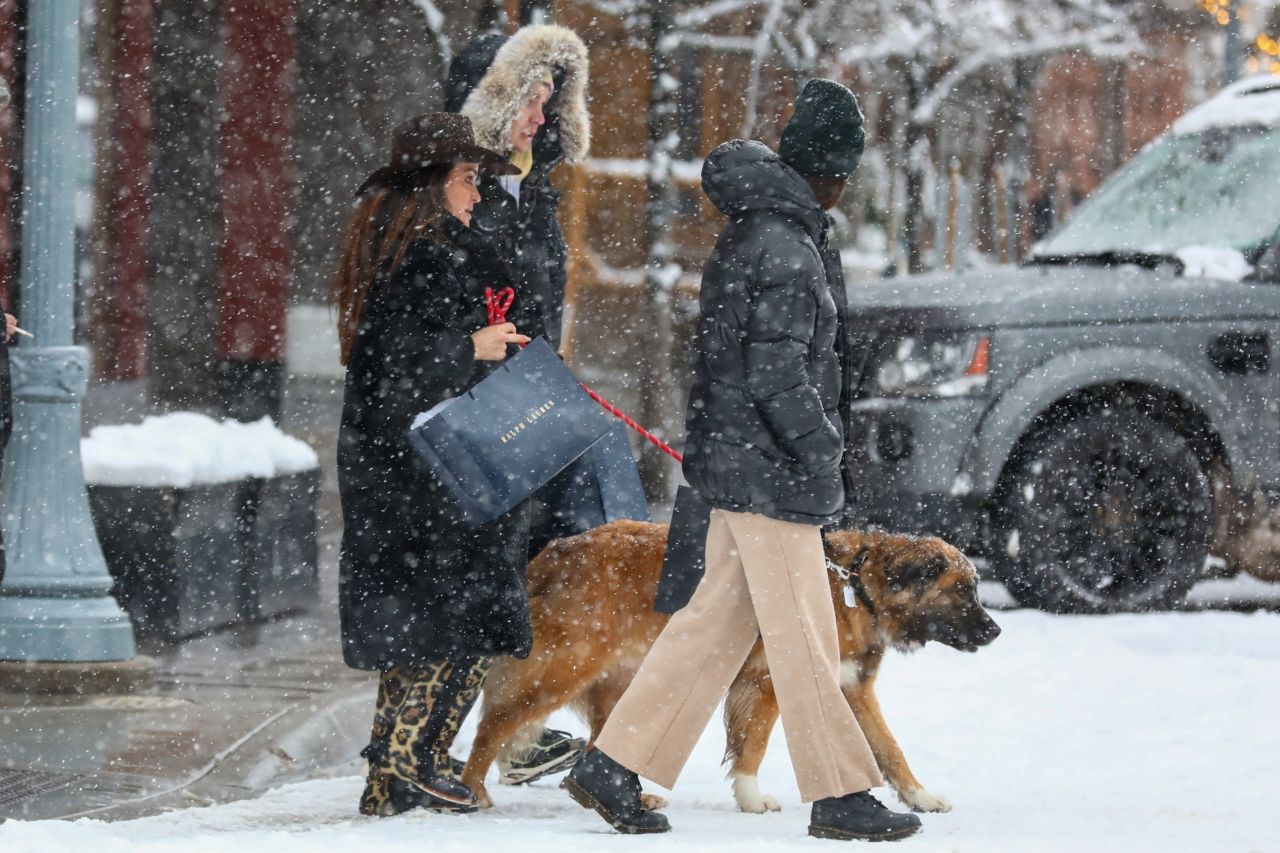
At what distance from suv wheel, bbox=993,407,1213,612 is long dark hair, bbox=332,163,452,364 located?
13.2 ft

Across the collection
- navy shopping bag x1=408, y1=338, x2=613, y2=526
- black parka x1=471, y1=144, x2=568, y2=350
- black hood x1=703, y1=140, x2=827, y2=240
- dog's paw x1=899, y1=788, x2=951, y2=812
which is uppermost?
black hood x1=703, y1=140, x2=827, y2=240

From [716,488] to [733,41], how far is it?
15.8m

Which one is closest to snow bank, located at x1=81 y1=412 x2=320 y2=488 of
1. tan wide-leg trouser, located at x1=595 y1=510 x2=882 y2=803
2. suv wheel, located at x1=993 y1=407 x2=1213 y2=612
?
suv wheel, located at x1=993 y1=407 x2=1213 y2=612

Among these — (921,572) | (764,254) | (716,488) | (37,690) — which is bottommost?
(37,690)

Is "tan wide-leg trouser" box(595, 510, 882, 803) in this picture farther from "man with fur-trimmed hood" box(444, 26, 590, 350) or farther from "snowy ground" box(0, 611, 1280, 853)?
"man with fur-trimmed hood" box(444, 26, 590, 350)

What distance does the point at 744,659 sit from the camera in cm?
492

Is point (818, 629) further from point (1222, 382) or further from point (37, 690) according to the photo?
point (1222, 382)

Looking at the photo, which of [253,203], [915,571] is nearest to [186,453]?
[253,203]

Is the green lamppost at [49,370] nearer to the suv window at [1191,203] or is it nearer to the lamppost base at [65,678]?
the lamppost base at [65,678]

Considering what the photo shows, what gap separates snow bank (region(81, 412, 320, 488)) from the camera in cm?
794

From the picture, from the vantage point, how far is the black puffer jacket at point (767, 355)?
4.62m

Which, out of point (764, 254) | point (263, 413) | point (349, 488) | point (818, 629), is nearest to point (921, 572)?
point (818, 629)

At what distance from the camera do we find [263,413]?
1000 centimetres

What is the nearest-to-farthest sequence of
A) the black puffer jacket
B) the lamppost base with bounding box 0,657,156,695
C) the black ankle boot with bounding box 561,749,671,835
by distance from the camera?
the black puffer jacket, the black ankle boot with bounding box 561,749,671,835, the lamppost base with bounding box 0,657,156,695
